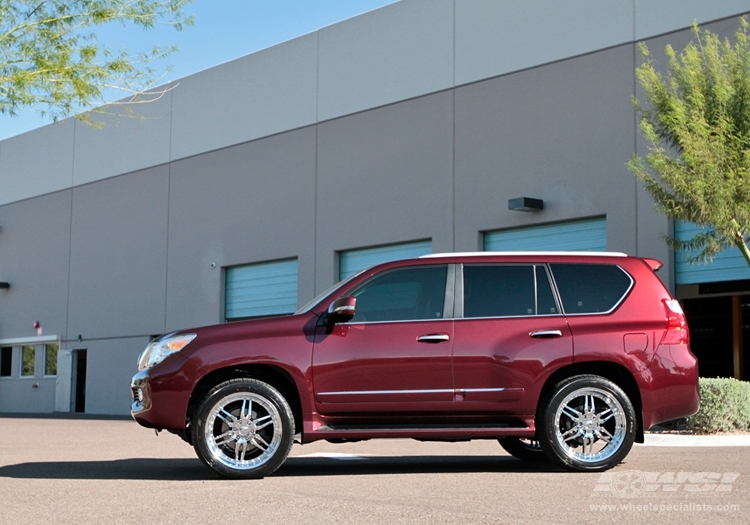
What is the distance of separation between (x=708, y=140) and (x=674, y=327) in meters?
7.65

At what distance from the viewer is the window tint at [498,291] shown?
9539mm

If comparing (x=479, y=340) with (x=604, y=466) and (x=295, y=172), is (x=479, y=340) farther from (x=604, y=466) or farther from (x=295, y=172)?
(x=295, y=172)

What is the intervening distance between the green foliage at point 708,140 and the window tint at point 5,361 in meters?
30.7

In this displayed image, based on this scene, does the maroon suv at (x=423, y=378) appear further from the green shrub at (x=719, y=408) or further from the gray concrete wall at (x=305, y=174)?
the gray concrete wall at (x=305, y=174)

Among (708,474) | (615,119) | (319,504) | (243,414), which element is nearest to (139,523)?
(319,504)

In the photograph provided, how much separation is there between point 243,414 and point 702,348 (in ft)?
54.2

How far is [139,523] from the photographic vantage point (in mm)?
6562

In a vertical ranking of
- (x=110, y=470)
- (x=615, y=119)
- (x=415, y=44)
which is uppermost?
(x=415, y=44)

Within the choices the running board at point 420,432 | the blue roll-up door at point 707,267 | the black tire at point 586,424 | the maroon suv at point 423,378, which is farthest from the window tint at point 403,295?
the blue roll-up door at point 707,267

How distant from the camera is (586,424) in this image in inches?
365

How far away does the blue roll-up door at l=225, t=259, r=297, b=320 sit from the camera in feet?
97.1

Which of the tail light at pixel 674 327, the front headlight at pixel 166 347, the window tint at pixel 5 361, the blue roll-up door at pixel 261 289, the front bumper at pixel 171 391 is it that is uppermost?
the blue roll-up door at pixel 261 289

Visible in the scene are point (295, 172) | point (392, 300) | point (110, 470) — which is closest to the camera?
point (392, 300)

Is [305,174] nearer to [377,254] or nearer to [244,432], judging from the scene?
[377,254]
